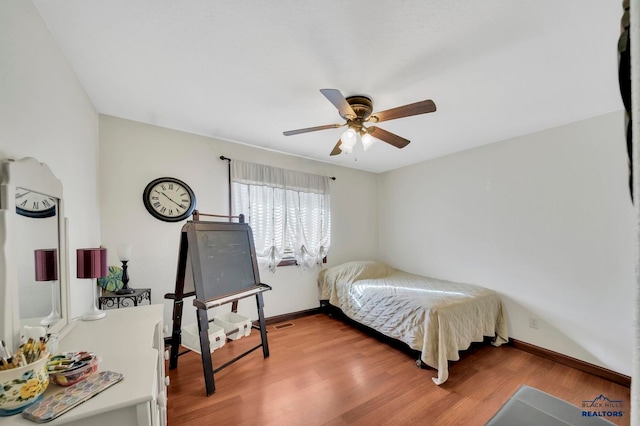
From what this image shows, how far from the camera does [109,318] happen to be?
1.58 m

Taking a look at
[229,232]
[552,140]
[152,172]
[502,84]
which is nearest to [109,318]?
[229,232]

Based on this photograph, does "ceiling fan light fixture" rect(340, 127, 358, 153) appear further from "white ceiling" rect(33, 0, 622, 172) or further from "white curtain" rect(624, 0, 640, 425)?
"white curtain" rect(624, 0, 640, 425)

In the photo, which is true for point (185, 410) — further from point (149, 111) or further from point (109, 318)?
point (149, 111)

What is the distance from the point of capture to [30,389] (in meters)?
0.82

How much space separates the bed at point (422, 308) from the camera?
7.47 ft

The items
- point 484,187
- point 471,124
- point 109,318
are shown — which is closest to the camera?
point 109,318

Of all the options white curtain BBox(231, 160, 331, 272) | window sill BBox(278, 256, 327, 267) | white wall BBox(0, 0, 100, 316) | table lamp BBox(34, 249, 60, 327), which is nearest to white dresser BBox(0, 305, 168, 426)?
table lamp BBox(34, 249, 60, 327)

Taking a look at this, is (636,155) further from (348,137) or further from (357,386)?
(357,386)

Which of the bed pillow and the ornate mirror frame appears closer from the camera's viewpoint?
the ornate mirror frame

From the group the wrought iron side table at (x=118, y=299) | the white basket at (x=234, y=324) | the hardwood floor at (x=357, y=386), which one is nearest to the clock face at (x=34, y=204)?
the wrought iron side table at (x=118, y=299)

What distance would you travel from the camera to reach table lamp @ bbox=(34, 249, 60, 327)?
1138 millimetres

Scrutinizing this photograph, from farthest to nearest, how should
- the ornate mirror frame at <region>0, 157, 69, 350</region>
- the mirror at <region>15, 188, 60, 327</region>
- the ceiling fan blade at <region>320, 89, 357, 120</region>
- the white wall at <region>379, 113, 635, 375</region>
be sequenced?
1. the white wall at <region>379, 113, 635, 375</region>
2. the ceiling fan blade at <region>320, 89, 357, 120</region>
3. the mirror at <region>15, 188, 60, 327</region>
4. the ornate mirror frame at <region>0, 157, 69, 350</region>

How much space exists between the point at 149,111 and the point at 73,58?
0.71 metres

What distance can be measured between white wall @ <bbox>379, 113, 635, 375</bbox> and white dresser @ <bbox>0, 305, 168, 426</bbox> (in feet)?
10.8
